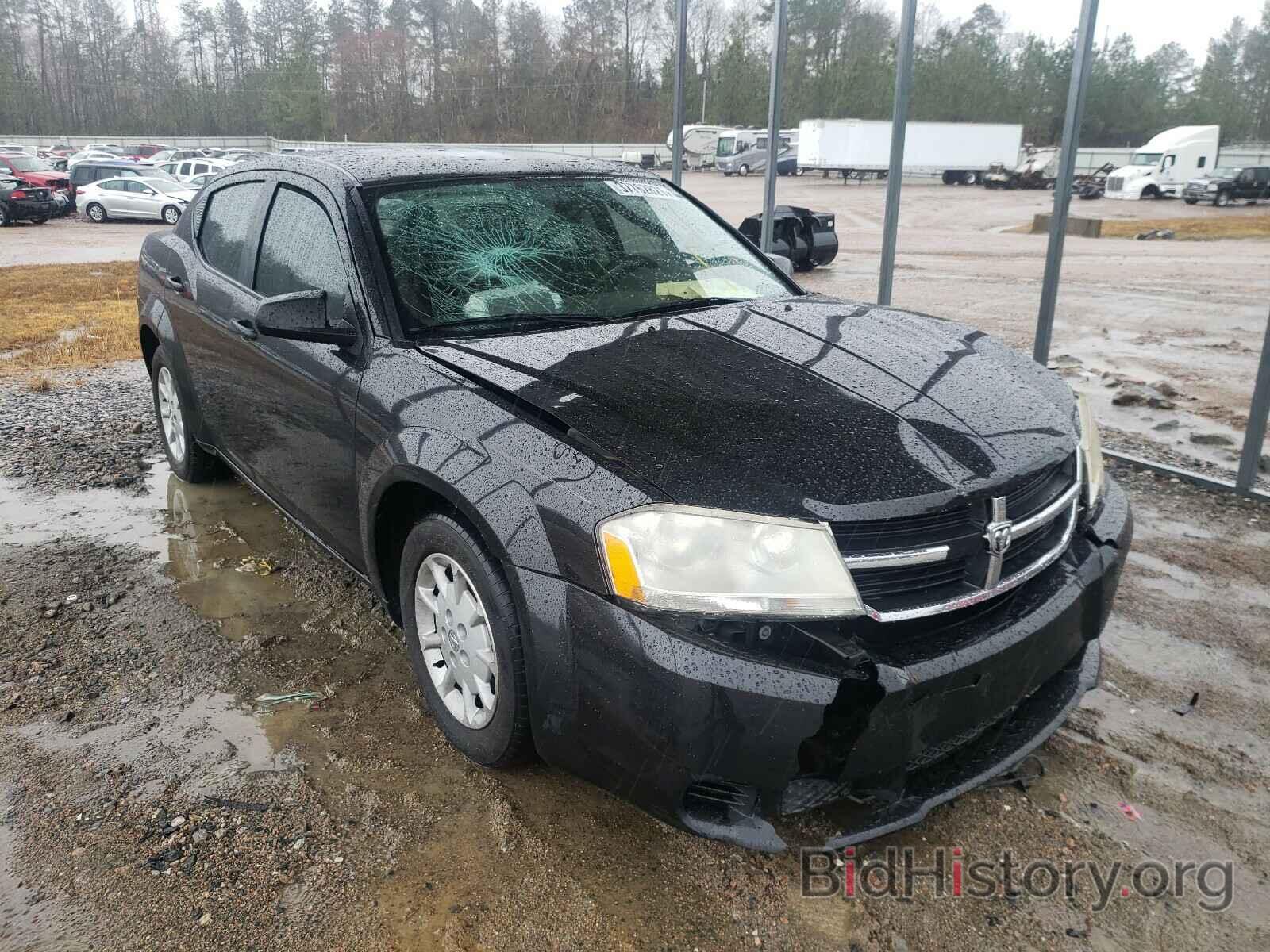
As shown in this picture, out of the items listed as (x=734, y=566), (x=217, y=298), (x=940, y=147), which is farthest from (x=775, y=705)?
(x=940, y=147)

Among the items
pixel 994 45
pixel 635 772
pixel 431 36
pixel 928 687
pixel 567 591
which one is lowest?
pixel 635 772

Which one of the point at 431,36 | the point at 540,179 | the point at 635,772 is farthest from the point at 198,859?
the point at 431,36

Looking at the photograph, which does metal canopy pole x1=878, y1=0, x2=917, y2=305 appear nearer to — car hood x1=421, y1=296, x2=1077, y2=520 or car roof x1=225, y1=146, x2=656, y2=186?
car roof x1=225, y1=146, x2=656, y2=186

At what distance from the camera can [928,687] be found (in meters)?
2.00

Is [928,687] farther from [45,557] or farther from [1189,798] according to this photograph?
[45,557]

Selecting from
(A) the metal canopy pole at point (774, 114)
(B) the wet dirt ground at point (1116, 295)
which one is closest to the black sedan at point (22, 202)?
(B) the wet dirt ground at point (1116, 295)

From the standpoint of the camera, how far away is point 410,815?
250 cm

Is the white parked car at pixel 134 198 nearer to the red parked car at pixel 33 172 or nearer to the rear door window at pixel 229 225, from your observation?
the red parked car at pixel 33 172

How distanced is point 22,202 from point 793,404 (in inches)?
1139

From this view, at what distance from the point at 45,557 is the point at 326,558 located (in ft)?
4.06

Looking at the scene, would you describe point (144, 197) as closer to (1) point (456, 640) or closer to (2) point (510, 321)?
(2) point (510, 321)

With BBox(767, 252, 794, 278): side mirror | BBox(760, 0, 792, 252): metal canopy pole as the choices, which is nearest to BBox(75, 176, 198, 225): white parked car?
BBox(760, 0, 792, 252): metal canopy pole

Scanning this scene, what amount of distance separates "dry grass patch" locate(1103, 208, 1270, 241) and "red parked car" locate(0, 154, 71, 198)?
27.8 metres

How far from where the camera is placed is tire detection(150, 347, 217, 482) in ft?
15.4
